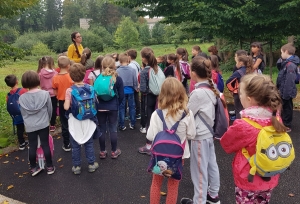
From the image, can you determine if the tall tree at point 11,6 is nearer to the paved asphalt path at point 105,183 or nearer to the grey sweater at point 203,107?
the paved asphalt path at point 105,183

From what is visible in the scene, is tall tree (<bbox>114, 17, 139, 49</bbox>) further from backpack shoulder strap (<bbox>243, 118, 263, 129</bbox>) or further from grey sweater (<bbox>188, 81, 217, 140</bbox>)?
backpack shoulder strap (<bbox>243, 118, 263, 129</bbox>)

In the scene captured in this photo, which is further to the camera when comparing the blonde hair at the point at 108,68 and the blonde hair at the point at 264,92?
the blonde hair at the point at 108,68

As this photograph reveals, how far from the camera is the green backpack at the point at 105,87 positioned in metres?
4.76

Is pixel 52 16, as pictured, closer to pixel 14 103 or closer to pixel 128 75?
pixel 128 75

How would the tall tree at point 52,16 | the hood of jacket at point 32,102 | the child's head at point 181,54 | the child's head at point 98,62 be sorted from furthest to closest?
the tall tree at point 52,16, the child's head at point 181,54, the child's head at point 98,62, the hood of jacket at point 32,102

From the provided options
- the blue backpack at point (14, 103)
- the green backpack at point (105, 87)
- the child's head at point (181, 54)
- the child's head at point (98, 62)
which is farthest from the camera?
the child's head at point (181, 54)

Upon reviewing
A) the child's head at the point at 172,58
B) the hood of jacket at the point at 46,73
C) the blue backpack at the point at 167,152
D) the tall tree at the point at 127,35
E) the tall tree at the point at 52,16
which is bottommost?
the blue backpack at the point at 167,152

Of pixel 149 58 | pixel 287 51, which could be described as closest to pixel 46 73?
pixel 149 58

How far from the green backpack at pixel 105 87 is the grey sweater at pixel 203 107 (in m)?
1.82

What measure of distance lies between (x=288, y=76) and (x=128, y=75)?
3.41 meters

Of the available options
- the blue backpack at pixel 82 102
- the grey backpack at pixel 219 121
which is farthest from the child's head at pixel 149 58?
the grey backpack at pixel 219 121

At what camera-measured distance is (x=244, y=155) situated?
266 cm

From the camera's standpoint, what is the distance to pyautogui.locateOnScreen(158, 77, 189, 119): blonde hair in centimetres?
317

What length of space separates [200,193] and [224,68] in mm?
16961
